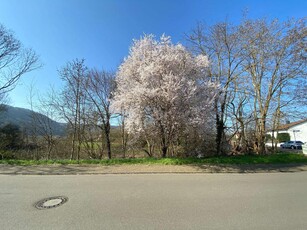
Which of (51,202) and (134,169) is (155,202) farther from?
(134,169)

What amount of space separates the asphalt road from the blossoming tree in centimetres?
A: 446

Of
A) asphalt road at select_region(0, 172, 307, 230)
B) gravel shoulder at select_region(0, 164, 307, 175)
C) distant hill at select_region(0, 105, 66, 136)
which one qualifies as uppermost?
distant hill at select_region(0, 105, 66, 136)

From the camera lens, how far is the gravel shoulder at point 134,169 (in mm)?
8977

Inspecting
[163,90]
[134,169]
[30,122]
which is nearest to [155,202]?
[134,169]

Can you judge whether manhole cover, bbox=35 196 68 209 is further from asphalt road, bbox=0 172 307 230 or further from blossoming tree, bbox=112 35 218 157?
blossoming tree, bbox=112 35 218 157

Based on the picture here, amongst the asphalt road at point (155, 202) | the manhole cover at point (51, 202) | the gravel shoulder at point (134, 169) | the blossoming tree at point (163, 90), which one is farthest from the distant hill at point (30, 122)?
the manhole cover at point (51, 202)

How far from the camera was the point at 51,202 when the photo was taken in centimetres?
543

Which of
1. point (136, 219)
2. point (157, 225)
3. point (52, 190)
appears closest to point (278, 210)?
point (157, 225)

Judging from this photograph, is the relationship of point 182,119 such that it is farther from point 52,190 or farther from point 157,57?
point 52,190

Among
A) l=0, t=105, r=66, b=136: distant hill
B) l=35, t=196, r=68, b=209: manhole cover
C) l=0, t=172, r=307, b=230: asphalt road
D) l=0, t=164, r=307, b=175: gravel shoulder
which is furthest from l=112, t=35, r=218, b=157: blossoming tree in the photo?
l=0, t=105, r=66, b=136: distant hill

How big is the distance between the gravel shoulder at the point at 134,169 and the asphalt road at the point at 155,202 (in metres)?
0.70

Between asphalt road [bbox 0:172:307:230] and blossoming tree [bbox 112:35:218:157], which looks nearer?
asphalt road [bbox 0:172:307:230]

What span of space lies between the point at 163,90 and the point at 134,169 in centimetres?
484

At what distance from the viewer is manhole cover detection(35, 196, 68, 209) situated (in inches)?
203
